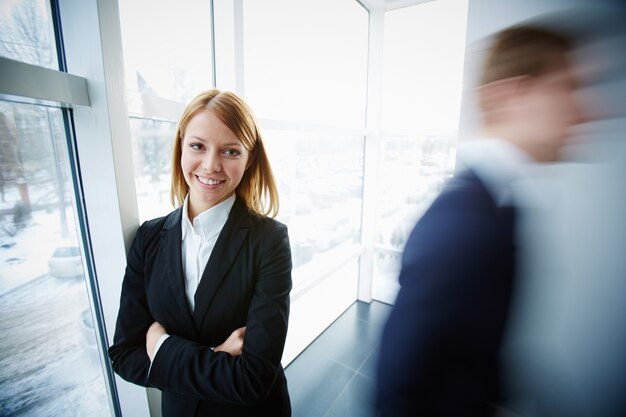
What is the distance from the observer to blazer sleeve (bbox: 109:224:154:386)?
1.10m

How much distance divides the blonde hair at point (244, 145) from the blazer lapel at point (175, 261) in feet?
0.65

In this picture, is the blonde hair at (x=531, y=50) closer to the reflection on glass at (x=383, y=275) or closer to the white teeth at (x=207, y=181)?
the white teeth at (x=207, y=181)

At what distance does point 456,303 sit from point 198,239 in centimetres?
101

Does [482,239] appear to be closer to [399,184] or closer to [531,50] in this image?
[531,50]

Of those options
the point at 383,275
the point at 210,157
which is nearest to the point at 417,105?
the point at 383,275

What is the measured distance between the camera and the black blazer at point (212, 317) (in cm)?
99

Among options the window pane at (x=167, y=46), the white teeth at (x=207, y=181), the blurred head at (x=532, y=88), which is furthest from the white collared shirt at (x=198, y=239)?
the blurred head at (x=532, y=88)

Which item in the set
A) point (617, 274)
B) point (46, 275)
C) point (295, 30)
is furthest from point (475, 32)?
point (46, 275)

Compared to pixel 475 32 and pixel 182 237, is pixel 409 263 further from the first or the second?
pixel 475 32

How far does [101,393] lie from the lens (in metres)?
1.53

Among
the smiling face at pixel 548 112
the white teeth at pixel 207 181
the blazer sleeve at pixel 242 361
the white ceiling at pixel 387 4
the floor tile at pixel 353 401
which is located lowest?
the floor tile at pixel 353 401

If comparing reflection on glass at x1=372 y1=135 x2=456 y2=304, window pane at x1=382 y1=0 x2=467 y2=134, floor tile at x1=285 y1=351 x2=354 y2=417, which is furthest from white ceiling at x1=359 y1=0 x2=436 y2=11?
floor tile at x1=285 y1=351 x2=354 y2=417

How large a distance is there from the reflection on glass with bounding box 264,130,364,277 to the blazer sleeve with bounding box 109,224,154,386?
52.3 inches

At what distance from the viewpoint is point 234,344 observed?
3.47 feet
